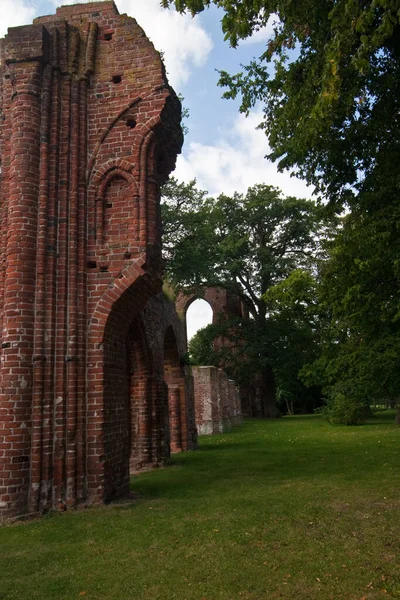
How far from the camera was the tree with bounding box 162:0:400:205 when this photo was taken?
607 centimetres

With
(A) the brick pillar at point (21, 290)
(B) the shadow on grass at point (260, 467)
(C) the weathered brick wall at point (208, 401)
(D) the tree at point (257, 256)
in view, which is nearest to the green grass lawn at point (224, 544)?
(B) the shadow on grass at point (260, 467)

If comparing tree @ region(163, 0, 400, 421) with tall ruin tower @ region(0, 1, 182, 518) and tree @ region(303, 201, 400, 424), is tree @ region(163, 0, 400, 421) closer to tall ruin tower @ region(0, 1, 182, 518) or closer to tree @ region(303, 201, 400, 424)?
tree @ region(303, 201, 400, 424)

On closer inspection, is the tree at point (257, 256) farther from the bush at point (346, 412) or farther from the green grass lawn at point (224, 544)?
the green grass lawn at point (224, 544)

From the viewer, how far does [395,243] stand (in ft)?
28.4

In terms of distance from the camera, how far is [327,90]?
5.89 m

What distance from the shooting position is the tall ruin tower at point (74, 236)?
7.20 meters

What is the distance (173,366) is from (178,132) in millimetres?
9259

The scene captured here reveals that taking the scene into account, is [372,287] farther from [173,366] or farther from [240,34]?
[173,366]

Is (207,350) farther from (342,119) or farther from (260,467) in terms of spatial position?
(342,119)

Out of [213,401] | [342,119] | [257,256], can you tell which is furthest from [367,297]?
[257,256]

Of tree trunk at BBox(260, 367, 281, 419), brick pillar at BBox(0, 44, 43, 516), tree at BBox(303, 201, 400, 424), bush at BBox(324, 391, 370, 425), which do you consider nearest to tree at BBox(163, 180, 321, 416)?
tree trunk at BBox(260, 367, 281, 419)

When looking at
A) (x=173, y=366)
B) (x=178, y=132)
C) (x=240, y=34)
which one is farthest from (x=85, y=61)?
(x=173, y=366)

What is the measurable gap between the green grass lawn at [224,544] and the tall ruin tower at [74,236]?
3.08 feet

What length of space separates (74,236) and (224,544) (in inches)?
208
